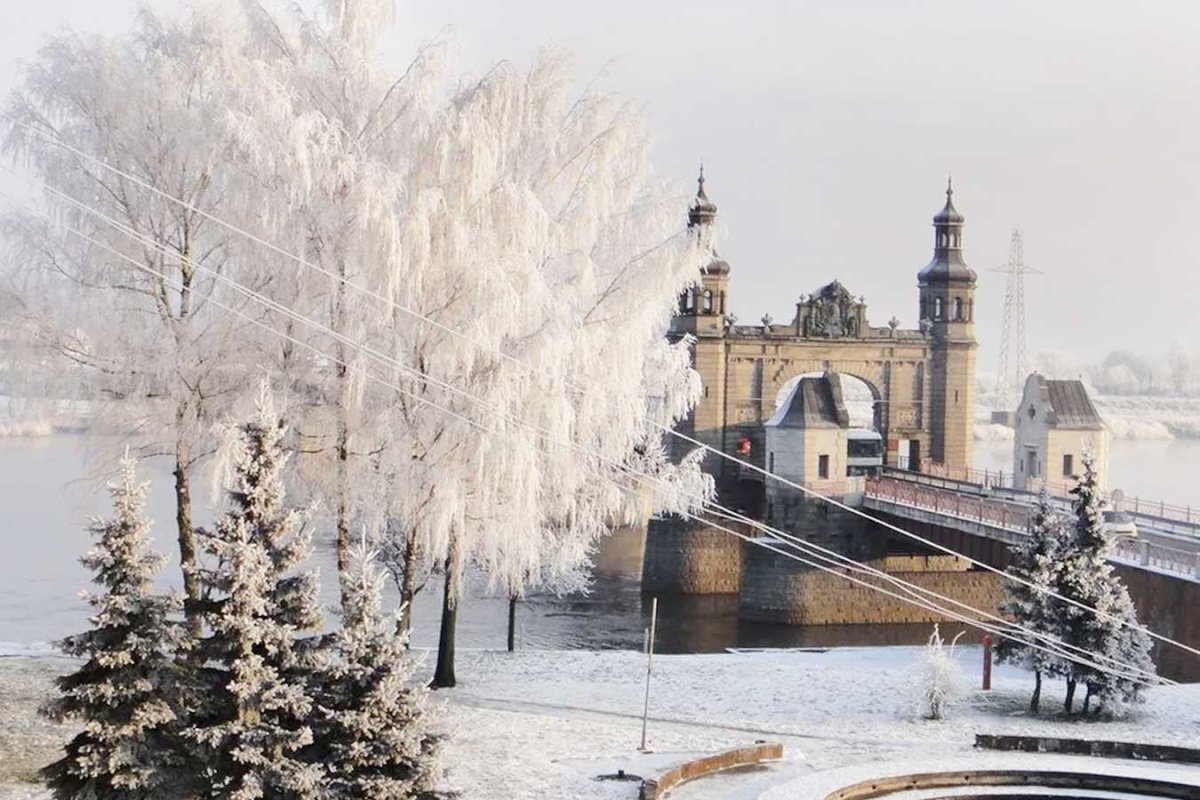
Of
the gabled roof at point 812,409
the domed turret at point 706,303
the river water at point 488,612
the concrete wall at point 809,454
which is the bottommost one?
the river water at point 488,612

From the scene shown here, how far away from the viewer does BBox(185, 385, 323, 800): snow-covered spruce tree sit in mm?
13508

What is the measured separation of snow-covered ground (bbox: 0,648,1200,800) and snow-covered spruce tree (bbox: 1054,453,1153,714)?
57 centimetres

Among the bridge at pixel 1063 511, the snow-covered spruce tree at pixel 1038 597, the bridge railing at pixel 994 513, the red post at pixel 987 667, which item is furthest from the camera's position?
the bridge railing at pixel 994 513

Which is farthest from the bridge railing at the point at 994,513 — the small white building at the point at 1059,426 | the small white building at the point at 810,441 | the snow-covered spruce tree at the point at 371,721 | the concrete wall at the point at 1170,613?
the snow-covered spruce tree at the point at 371,721

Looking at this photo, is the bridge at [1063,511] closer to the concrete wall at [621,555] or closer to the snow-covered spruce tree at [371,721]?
the concrete wall at [621,555]

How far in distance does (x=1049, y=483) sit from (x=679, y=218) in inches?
1225

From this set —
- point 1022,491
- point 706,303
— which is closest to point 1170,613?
point 1022,491

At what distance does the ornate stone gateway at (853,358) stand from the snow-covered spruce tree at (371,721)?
4584 centimetres

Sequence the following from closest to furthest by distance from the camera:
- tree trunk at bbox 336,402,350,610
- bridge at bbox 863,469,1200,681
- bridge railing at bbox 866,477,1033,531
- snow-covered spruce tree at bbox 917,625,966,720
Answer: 1. tree trunk at bbox 336,402,350,610
2. snow-covered spruce tree at bbox 917,625,966,720
3. bridge at bbox 863,469,1200,681
4. bridge railing at bbox 866,477,1033,531

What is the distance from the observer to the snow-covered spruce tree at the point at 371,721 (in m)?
13.4

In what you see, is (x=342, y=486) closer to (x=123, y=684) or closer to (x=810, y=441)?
(x=123, y=684)

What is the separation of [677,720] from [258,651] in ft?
27.9

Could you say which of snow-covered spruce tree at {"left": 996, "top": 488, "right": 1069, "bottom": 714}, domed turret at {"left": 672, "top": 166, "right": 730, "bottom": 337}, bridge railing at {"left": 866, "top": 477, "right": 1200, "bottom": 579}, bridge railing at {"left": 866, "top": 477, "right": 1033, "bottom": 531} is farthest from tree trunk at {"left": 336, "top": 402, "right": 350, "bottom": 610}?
domed turret at {"left": 672, "top": 166, "right": 730, "bottom": 337}

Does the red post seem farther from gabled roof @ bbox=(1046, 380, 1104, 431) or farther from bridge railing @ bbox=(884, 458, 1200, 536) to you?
gabled roof @ bbox=(1046, 380, 1104, 431)
